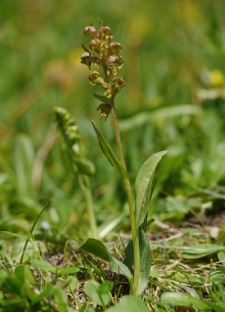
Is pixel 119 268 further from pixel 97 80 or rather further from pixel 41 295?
pixel 97 80

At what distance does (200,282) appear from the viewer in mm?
1521

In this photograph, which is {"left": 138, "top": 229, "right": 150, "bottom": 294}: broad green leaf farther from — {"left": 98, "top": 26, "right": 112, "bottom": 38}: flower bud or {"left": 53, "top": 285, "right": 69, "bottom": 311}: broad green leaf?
{"left": 98, "top": 26, "right": 112, "bottom": 38}: flower bud

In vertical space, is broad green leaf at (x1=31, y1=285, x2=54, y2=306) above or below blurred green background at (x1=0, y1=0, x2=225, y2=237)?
below

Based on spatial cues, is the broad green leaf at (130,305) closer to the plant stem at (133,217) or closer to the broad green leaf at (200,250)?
the plant stem at (133,217)

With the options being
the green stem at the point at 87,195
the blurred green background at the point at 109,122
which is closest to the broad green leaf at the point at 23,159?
the blurred green background at the point at 109,122

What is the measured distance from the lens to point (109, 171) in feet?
8.32

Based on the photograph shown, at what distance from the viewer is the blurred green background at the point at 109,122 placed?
2.25 metres

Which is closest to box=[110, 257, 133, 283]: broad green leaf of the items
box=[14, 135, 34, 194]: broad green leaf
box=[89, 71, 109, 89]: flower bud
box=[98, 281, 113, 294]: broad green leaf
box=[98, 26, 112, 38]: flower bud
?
box=[98, 281, 113, 294]: broad green leaf

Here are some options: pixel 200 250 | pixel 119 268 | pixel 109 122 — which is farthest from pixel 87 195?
pixel 109 122

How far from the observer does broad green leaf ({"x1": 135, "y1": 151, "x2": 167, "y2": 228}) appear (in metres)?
1.42

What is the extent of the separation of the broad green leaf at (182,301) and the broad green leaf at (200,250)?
343mm

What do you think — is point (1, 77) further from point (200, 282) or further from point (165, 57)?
point (200, 282)

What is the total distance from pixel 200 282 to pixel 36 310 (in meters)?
0.49

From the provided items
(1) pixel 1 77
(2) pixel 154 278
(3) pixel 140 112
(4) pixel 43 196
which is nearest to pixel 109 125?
(3) pixel 140 112
